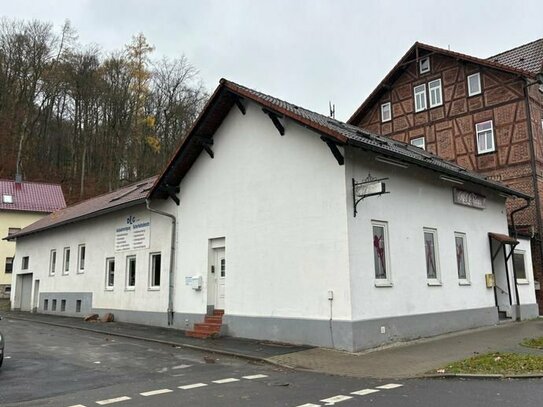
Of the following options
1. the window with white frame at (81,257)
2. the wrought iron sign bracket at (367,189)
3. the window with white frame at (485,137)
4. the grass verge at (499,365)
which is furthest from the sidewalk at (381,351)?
the window with white frame at (485,137)

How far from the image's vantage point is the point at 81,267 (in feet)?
73.9

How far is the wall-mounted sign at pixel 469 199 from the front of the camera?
1552 centimetres

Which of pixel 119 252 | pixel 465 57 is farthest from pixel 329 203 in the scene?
pixel 465 57

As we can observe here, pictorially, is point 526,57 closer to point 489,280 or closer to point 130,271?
→ point 489,280

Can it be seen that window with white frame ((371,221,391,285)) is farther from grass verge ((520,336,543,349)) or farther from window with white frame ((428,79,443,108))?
window with white frame ((428,79,443,108))

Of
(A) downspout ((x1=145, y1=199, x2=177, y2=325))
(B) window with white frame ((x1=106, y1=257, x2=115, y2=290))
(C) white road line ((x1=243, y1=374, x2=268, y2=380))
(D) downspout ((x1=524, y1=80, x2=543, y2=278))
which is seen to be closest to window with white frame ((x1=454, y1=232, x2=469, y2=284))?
(D) downspout ((x1=524, y1=80, x2=543, y2=278))

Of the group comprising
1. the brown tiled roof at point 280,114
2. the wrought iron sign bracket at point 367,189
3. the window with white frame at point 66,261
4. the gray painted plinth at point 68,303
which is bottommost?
the gray painted plinth at point 68,303

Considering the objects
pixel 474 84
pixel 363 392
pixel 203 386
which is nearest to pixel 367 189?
pixel 363 392

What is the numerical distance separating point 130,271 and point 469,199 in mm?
12563

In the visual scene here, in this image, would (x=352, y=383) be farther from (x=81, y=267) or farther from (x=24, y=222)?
(x=24, y=222)

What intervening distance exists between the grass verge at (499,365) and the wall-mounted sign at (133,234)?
40.0 feet

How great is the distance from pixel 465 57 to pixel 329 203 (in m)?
16.1

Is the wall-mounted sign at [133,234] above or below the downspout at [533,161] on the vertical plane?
below

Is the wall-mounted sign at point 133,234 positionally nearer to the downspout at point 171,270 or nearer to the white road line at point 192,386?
the downspout at point 171,270
